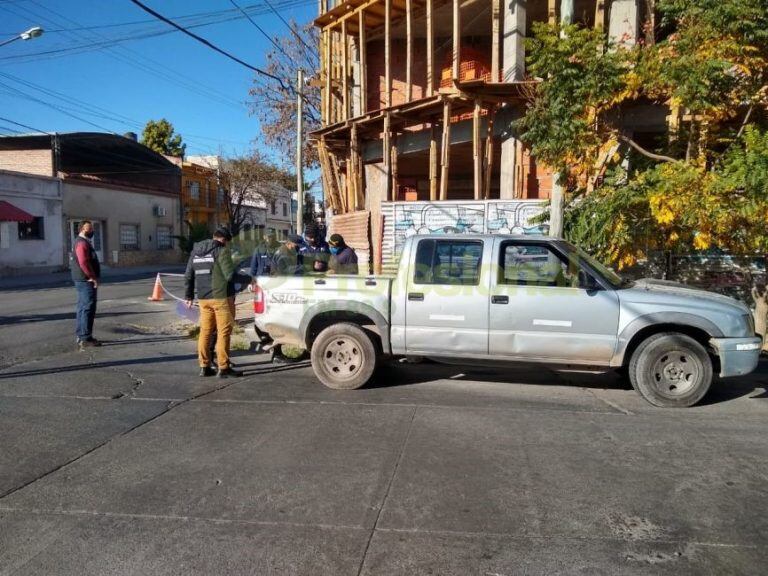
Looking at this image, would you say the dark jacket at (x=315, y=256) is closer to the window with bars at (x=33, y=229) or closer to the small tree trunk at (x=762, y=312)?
the small tree trunk at (x=762, y=312)

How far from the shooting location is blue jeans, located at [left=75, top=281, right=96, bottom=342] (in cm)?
878

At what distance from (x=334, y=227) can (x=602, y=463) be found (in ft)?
48.9

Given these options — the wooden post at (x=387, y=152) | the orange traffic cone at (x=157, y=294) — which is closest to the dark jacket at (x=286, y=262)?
the orange traffic cone at (x=157, y=294)

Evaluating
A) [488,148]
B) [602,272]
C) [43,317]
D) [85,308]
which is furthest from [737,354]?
[43,317]

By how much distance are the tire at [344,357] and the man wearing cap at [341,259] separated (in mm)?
2391

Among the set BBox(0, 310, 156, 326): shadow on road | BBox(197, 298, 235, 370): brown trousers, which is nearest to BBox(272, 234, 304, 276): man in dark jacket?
BBox(197, 298, 235, 370): brown trousers

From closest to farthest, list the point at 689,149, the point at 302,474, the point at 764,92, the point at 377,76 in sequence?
the point at 302,474, the point at 764,92, the point at 689,149, the point at 377,76

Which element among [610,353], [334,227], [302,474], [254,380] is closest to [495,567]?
[302,474]

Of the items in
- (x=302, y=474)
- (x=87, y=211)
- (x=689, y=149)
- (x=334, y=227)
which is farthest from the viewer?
(x=87, y=211)

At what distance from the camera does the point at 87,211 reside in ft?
99.3

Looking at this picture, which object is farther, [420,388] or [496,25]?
[496,25]

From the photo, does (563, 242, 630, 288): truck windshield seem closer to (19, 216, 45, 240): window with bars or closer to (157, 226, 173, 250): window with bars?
(19, 216, 45, 240): window with bars

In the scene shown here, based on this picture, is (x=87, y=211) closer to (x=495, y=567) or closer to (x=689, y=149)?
(x=689, y=149)

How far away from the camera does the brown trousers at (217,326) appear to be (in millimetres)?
6895
